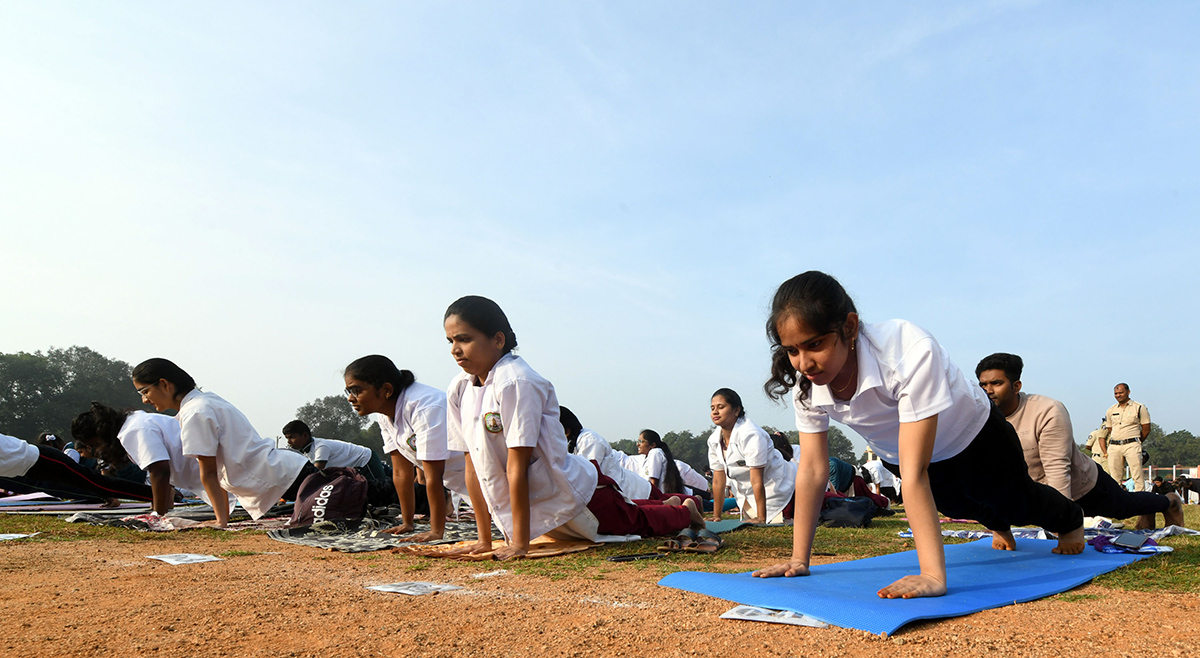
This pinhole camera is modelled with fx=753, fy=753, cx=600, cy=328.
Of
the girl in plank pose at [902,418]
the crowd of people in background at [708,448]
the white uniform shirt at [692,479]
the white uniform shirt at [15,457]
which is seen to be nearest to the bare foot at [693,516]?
the crowd of people in background at [708,448]

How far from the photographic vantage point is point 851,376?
3.15 meters

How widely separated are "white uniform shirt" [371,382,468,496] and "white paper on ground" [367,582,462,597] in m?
2.11

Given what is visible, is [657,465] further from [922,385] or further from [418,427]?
[922,385]

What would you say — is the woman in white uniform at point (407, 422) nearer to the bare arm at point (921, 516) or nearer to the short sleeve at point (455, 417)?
the short sleeve at point (455, 417)

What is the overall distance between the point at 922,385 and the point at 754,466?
5116 millimetres

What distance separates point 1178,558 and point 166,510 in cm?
820

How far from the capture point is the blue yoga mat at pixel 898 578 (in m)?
2.46

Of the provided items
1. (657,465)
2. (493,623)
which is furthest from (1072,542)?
(657,465)

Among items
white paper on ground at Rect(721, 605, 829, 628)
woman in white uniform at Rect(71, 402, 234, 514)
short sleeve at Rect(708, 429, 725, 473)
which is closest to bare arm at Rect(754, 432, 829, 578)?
white paper on ground at Rect(721, 605, 829, 628)

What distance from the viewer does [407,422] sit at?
5906 millimetres

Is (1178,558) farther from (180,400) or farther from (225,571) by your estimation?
(180,400)

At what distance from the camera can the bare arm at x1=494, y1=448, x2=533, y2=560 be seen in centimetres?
446

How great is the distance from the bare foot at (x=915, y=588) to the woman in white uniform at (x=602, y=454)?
4.95 meters

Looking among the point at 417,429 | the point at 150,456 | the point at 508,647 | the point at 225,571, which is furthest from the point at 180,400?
the point at 508,647
